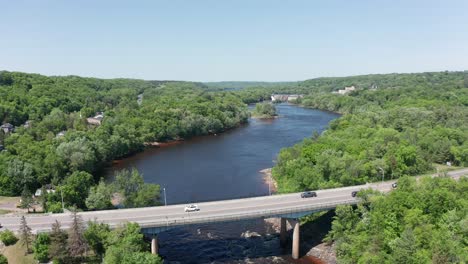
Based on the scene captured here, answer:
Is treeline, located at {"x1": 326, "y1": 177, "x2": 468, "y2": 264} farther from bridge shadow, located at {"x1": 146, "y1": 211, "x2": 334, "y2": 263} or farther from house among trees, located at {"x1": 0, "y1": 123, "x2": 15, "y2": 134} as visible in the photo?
house among trees, located at {"x1": 0, "y1": 123, "x2": 15, "y2": 134}

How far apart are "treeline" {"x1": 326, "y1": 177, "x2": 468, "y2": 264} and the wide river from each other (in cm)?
1093

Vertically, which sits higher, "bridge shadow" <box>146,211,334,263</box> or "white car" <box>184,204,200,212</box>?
"white car" <box>184,204,200,212</box>

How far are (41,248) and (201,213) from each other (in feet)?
68.4

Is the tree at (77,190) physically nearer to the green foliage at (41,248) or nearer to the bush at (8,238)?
the bush at (8,238)

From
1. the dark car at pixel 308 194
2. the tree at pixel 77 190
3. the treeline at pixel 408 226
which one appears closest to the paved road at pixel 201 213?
the dark car at pixel 308 194

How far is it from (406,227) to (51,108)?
14111 centimetres

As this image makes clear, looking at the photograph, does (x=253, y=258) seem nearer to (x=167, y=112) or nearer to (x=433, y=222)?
(x=433, y=222)

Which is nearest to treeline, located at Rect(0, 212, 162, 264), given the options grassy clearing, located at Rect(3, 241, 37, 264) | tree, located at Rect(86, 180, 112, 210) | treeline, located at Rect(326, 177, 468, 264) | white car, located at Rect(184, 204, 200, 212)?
grassy clearing, located at Rect(3, 241, 37, 264)

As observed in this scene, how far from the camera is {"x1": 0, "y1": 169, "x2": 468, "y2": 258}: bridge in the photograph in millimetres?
51000

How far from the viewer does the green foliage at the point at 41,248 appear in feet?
152

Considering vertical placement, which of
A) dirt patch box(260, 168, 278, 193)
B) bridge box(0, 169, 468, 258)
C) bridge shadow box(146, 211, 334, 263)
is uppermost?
bridge box(0, 169, 468, 258)

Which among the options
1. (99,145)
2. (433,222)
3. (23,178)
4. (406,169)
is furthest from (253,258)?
(99,145)

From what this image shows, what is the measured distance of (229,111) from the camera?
183125 mm

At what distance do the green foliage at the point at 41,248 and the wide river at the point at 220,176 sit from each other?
51.0 feet
